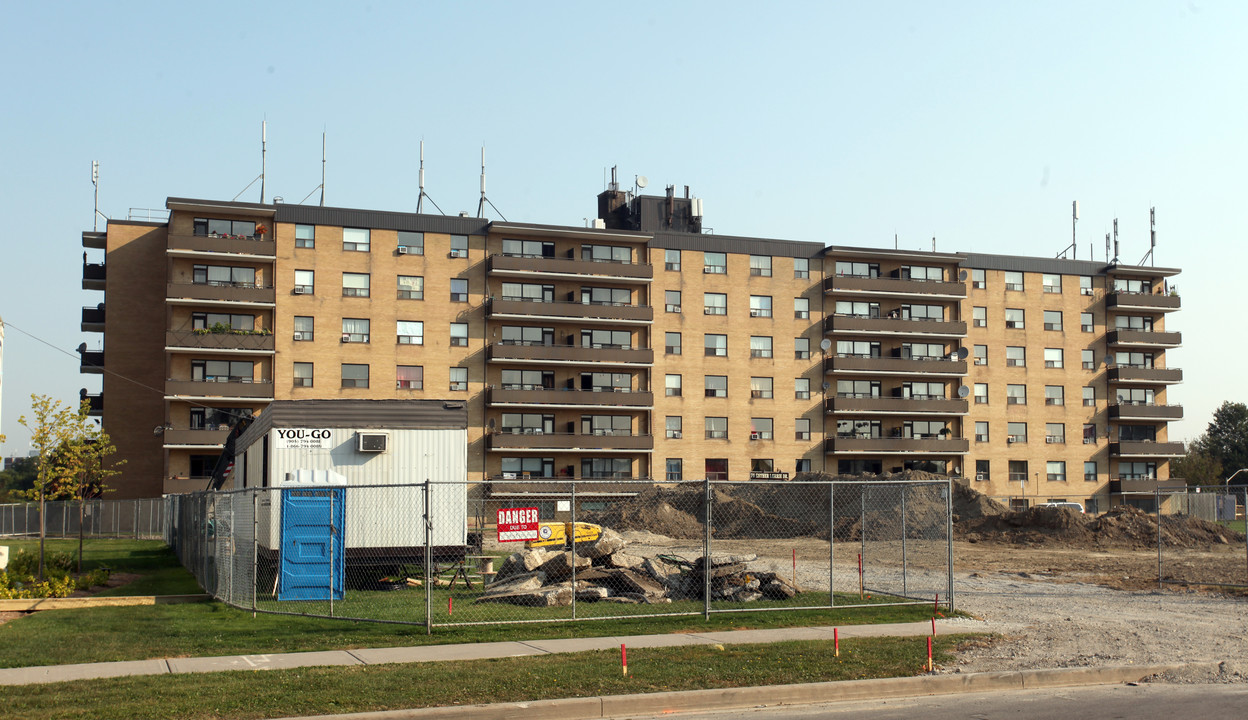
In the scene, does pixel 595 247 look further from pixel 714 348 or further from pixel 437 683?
pixel 437 683

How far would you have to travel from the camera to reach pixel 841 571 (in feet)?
103

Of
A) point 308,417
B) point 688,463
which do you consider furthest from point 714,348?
point 308,417

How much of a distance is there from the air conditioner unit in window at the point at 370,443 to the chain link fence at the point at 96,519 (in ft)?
120

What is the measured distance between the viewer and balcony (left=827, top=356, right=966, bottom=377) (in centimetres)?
7444

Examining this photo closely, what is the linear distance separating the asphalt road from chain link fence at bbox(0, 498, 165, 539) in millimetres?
51210

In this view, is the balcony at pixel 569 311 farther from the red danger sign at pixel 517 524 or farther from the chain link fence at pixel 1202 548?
the red danger sign at pixel 517 524

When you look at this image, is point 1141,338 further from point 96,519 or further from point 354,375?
point 96,519

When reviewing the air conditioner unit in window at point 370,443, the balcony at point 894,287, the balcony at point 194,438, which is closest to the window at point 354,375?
the balcony at point 194,438

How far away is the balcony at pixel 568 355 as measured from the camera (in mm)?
67688

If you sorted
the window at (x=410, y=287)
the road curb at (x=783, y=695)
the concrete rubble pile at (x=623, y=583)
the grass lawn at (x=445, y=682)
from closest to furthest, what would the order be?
1. the grass lawn at (x=445, y=682)
2. the road curb at (x=783, y=695)
3. the concrete rubble pile at (x=623, y=583)
4. the window at (x=410, y=287)

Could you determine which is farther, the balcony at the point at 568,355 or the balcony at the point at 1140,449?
the balcony at the point at 1140,449

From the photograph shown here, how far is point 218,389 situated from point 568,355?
21.4m

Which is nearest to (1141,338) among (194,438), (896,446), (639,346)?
(896,446)

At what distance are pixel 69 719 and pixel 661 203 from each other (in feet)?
226
